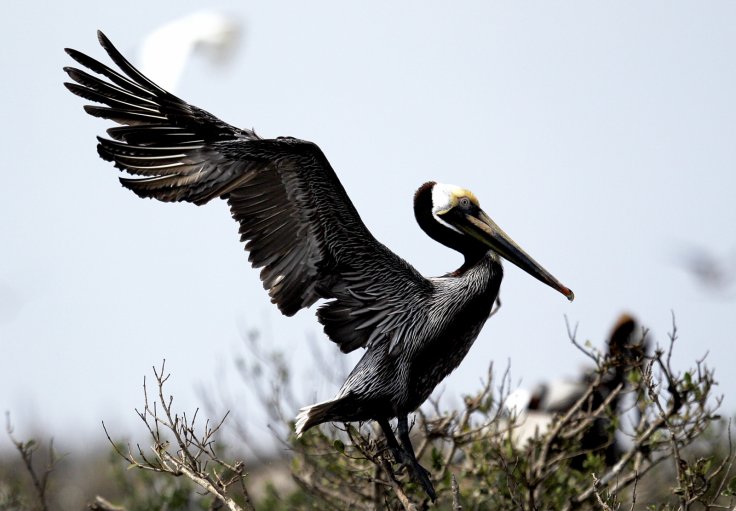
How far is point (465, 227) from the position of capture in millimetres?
5512

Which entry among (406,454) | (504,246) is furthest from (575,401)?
(406,454)

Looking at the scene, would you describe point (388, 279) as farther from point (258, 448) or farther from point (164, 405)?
point (258, 448)

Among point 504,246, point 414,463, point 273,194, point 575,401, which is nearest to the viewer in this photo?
point 414,463

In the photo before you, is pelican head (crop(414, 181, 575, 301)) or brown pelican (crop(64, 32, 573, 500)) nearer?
brown pelican (crop(64, 32, 573, 500))

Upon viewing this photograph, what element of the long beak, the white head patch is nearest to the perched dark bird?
the long beak

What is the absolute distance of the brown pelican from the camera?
16.3 ft

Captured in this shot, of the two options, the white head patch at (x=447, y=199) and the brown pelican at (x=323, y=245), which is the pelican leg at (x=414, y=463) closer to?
the brown pelican at (x=323, y=245)

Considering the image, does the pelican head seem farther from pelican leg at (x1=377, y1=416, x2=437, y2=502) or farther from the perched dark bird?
the perched dark bird

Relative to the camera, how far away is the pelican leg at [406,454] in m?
4.90

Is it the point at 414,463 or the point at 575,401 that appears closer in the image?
the point at 414,463

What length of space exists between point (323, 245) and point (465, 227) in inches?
30.0

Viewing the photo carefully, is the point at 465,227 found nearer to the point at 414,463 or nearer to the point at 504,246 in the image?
the point at 504,246

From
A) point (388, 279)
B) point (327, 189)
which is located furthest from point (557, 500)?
point (327, 189)

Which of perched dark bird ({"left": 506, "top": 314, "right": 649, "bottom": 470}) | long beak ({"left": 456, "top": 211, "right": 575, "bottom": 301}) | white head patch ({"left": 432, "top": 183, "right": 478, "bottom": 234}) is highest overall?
white head patch ({"left": 432, "top": 183, "right": 478, "bottom": 234})
